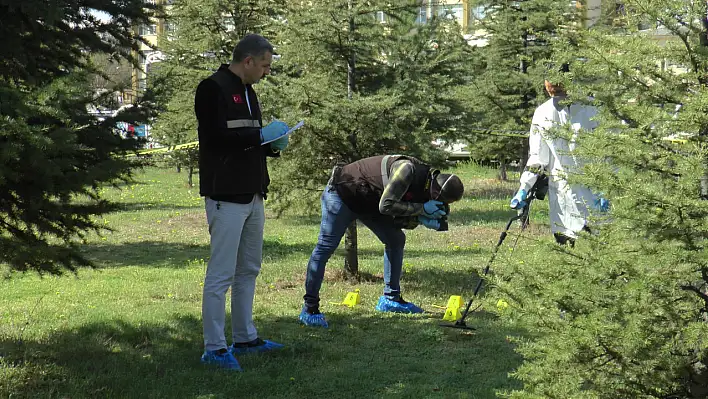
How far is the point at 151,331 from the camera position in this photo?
6.06 meters

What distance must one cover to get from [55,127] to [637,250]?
2.83 meters

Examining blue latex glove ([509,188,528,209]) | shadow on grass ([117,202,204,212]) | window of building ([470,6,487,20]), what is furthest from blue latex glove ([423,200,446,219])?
window of building ([470,6,487,20])

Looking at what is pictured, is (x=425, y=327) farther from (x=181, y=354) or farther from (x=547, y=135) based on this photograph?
(x=547, y=135)

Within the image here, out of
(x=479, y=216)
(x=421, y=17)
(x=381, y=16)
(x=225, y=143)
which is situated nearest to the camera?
(x=225, y=143)

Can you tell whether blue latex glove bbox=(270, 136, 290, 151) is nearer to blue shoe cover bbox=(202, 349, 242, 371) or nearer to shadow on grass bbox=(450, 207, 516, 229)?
blue shoe cover bbox=(202, 349, 242, 371)

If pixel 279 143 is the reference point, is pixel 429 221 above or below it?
below

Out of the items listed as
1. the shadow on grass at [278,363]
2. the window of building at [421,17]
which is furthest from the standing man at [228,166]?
the window of building at [421,17]

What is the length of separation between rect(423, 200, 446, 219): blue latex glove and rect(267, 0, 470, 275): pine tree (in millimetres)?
1667

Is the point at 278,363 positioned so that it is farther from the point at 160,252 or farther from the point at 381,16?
the point at 160,252

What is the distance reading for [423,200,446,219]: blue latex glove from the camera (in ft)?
20.3

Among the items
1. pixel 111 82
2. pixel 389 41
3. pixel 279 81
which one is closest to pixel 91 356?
pixel 111 82

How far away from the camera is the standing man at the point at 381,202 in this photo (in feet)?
20.1

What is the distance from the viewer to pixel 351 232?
342 inches

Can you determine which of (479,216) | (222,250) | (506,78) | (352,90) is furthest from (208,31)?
(222,250)
